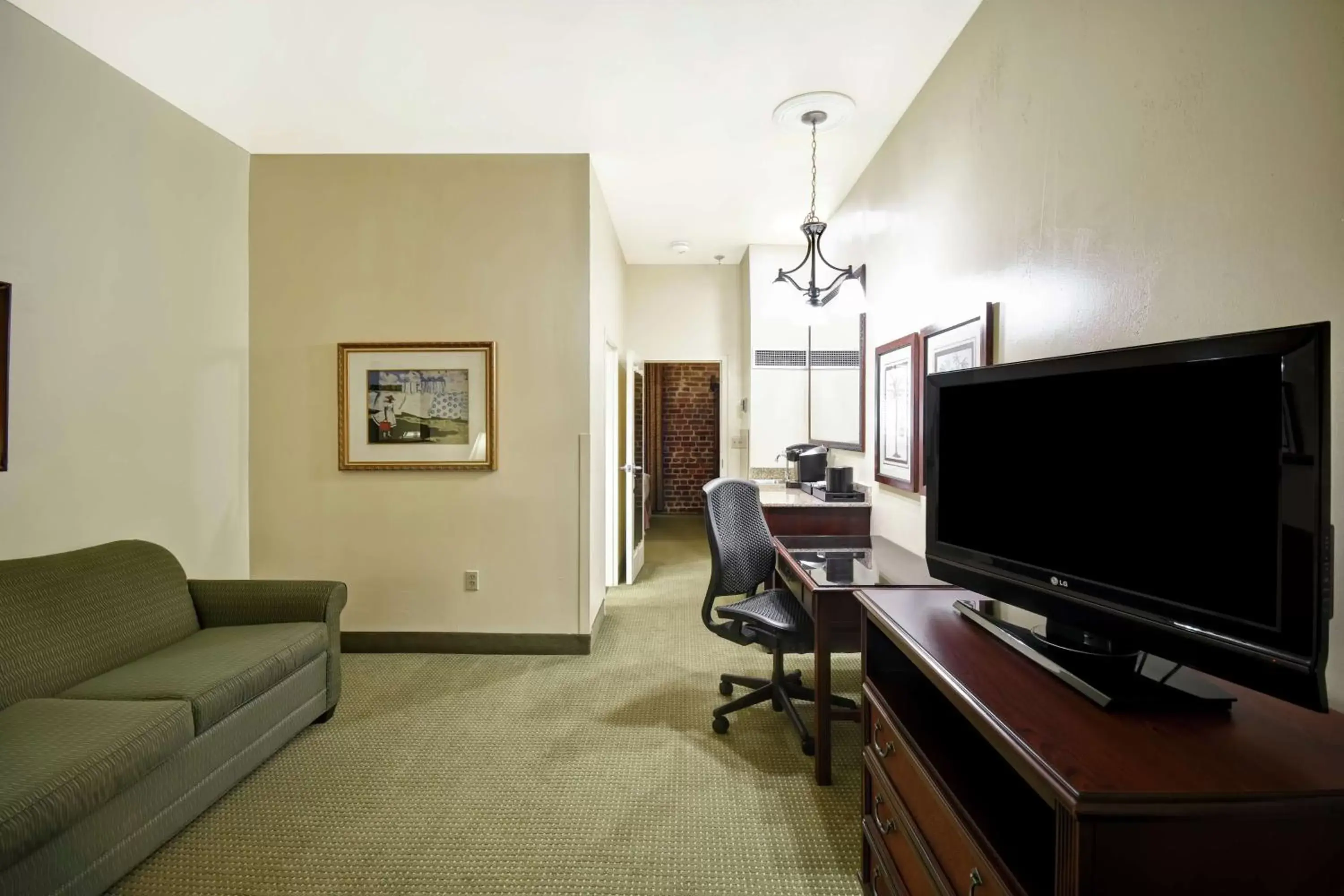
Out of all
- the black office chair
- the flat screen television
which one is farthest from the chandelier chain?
the flat screen television

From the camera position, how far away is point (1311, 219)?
1.02m

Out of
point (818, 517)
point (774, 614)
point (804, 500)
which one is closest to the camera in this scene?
point (774, 614)

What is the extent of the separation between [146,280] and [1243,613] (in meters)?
3.80

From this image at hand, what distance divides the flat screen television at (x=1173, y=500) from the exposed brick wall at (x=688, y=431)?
6.75 meters

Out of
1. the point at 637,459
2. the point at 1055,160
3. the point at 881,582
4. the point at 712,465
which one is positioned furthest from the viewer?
the point at 712,465

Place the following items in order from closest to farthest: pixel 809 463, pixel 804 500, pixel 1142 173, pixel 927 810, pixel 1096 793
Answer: pixel 1096 793 → pixel 927 810 → pixel 1142 173 → pixel 804 500 → pixel 809 463

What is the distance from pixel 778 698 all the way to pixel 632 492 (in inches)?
101

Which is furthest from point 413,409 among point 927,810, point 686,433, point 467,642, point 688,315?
point 686,433

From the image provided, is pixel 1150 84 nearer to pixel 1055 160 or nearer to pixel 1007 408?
pixel 1055 160

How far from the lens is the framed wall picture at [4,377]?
2.10 meters

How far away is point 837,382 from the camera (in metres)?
4.35

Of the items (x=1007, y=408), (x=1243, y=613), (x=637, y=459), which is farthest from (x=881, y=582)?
(x=637, y=459)

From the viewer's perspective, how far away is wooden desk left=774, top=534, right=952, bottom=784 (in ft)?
6.79

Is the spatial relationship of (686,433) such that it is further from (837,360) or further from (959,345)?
(959,345)
